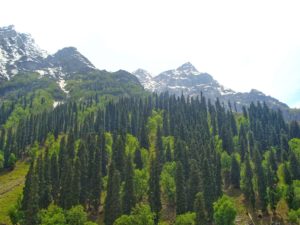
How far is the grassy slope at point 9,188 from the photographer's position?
14088 cm

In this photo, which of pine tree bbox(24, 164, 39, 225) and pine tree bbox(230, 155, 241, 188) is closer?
pine tree bbox(24, 164, 39, 225)

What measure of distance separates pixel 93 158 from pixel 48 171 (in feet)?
62.9

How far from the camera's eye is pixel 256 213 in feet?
465

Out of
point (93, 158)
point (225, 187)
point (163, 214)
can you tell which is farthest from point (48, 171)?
point (225, 187)

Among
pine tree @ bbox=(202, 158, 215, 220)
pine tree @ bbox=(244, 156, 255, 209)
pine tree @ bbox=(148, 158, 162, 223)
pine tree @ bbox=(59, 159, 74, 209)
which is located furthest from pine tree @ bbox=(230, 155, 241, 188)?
pine tree @ bbox=(59, 159, 74, 209)

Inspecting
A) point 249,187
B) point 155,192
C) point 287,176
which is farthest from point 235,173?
point 155,192

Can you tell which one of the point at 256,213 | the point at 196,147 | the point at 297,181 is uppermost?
the point at 196,147

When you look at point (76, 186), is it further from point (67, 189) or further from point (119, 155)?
point (119, 155)

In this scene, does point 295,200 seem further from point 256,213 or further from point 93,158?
point 93,158

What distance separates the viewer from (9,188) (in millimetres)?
168000

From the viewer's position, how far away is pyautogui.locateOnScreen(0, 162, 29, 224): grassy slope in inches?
5546

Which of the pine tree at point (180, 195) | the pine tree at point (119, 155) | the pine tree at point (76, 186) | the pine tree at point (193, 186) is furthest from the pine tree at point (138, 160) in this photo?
the pine tree at point (193, 186)

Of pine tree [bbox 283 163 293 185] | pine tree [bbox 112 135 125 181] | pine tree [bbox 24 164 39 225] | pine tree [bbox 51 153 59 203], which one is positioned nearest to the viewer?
pine tree [bbox 24 164 39 225]

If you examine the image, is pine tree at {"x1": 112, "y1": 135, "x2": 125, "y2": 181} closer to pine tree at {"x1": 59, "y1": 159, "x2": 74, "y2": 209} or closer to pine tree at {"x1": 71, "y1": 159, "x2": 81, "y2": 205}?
pine tree at {"x1": 71, "y1": 159, "x2": 81, "y2": 205}
